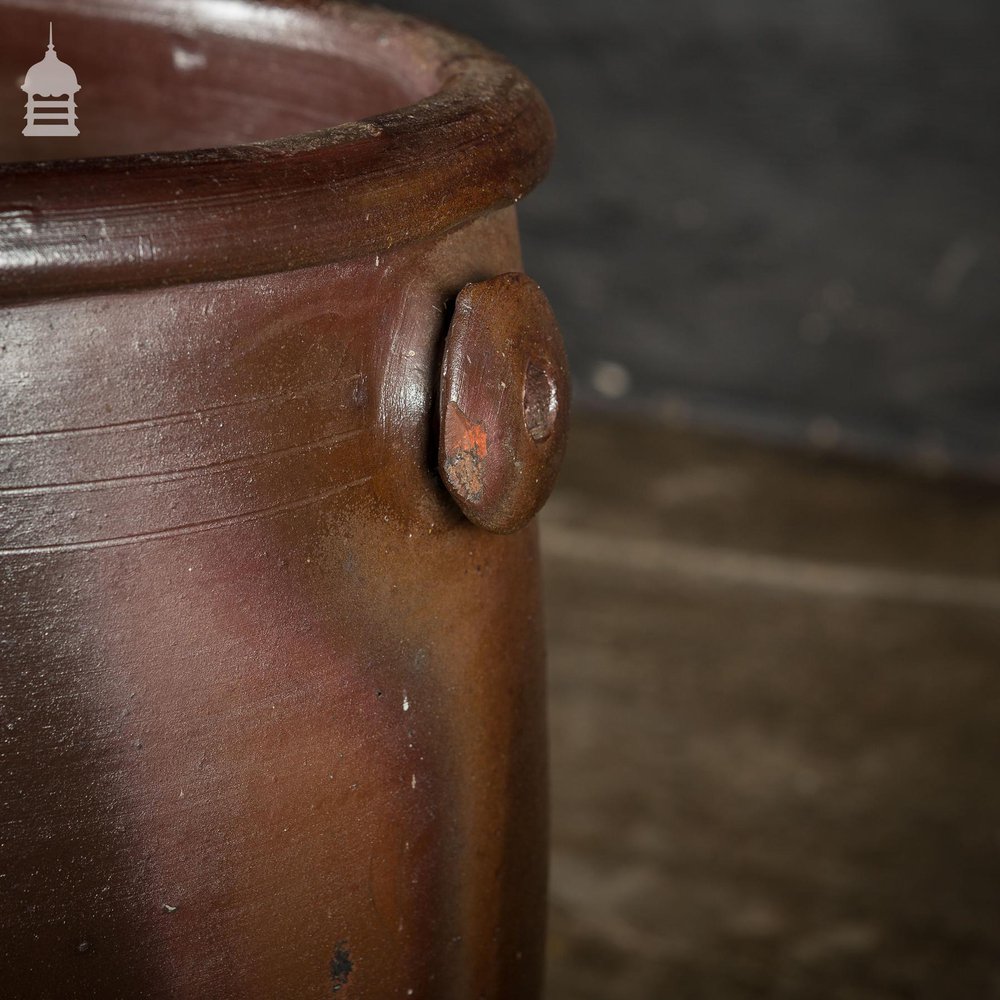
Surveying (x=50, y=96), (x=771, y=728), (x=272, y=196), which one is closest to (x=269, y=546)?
(x=272, y=196)

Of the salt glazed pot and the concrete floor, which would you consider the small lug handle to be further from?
the concrete floor

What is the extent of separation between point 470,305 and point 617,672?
1478mm

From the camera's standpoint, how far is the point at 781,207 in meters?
3.00

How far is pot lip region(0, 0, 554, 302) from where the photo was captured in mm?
672

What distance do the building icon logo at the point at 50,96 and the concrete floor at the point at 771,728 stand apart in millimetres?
1041

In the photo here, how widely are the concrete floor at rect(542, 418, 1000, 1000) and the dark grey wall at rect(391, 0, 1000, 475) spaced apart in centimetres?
21

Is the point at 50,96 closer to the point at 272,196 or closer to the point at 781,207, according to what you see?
the point at 272,196

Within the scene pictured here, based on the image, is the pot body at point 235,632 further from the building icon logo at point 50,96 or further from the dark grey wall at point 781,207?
the dark grey wall at point 781,207

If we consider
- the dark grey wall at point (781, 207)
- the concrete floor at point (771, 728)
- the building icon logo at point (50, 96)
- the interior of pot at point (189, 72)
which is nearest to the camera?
the building icon logo at point (50, 96)

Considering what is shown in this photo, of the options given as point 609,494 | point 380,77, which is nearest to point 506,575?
point 380,77

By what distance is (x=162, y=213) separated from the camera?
2.26 ft

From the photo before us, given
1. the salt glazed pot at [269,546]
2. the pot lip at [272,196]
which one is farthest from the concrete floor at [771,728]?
the pot lip at [272,196]

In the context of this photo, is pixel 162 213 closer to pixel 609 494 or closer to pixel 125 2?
pixel 125 2

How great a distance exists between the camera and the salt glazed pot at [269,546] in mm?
719
